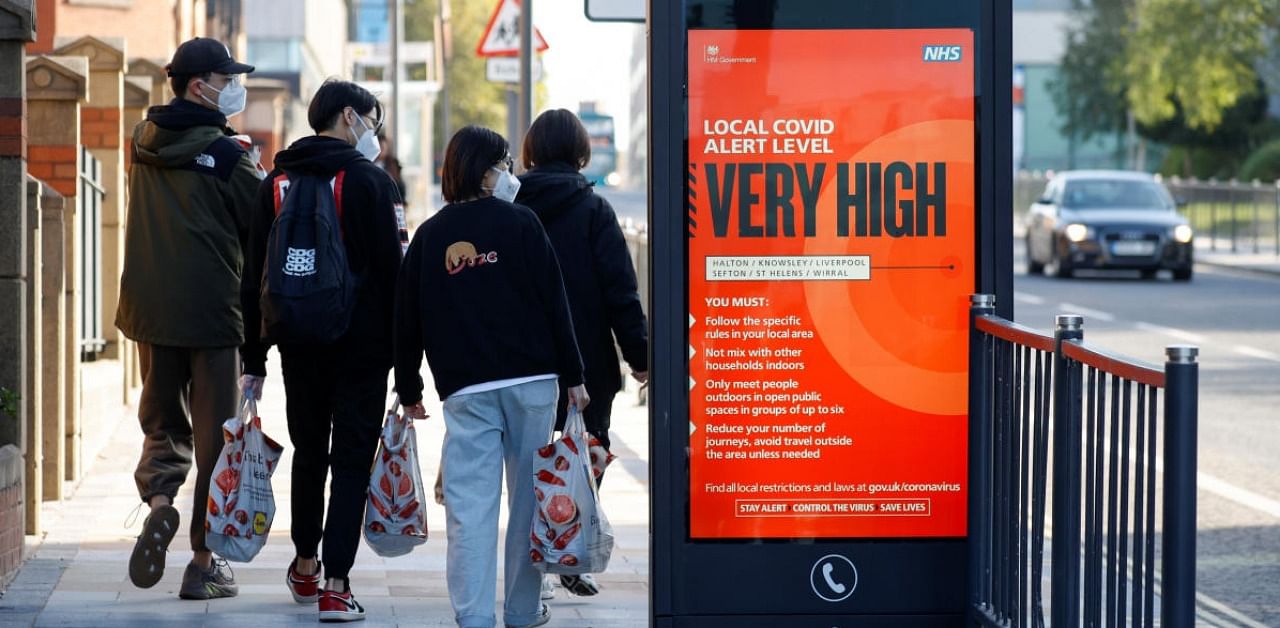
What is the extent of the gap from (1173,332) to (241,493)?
1537cm

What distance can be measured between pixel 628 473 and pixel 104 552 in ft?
11.5

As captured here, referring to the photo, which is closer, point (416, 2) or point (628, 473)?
point (628, 473)

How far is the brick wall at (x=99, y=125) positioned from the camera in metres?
12.2

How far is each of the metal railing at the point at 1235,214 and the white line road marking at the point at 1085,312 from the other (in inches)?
535

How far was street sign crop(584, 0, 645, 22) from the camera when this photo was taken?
7.80 metres

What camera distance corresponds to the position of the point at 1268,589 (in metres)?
7.90

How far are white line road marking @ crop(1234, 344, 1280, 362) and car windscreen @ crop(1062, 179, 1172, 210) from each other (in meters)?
10.6

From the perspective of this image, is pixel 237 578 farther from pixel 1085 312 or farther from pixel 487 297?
pixel 1085 312

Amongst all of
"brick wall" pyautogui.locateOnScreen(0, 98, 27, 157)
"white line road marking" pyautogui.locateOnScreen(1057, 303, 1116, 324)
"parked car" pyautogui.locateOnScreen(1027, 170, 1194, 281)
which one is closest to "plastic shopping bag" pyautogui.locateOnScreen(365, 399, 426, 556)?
"brick wall" pyautogui.locateOnScreen(0, 98, 27, 157)

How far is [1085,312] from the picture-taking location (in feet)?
77.0

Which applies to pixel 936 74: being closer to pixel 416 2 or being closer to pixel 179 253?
pixel 179 253

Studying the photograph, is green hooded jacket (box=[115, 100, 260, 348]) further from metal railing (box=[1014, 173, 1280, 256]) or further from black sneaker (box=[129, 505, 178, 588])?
metal railing (box=[1014, 173, 1280, 256])

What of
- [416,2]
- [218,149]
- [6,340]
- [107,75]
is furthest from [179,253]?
[416,2]

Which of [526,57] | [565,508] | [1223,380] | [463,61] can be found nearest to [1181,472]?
[565,508]
